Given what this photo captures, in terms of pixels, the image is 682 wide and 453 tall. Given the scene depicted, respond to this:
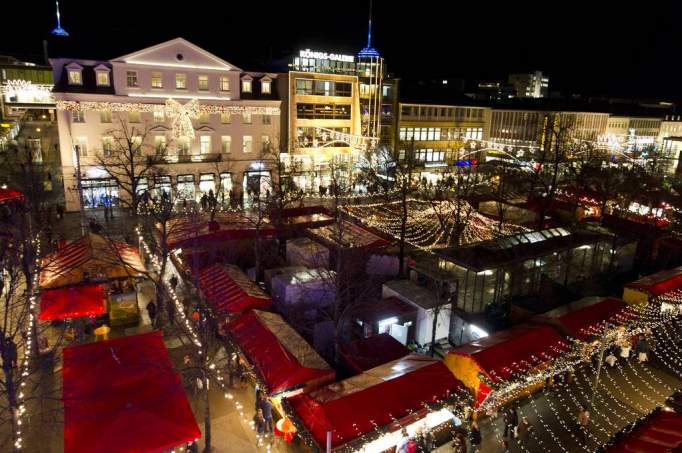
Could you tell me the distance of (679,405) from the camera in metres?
12.6

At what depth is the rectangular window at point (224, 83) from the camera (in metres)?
39.4

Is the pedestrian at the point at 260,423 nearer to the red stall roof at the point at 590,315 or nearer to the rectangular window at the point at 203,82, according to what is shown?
the red stall roof at the point at 590,315

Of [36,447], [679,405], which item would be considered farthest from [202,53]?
[679,405]

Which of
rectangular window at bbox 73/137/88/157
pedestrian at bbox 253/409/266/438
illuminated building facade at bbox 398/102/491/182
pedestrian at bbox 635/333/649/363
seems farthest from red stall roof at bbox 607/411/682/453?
illuminated building facade at bbox 398/102/491/182

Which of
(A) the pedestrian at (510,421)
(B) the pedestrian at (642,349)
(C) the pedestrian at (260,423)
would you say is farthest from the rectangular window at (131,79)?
(B) the pedestrian at (642,349)

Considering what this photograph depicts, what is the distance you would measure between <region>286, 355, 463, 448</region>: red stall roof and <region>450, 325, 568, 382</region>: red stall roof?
1082mm

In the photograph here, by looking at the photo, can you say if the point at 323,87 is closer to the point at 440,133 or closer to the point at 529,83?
the point at 440,133

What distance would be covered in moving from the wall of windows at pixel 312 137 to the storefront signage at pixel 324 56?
7.00 m

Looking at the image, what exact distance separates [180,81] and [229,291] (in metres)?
25.3

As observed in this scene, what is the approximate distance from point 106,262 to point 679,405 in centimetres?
2018

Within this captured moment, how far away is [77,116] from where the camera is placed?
34.5m

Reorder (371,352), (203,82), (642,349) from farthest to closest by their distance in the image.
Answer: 1. (203,82)
2. (642,349)
3. (371,352)

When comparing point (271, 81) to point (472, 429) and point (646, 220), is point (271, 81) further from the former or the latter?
point (472, 429)

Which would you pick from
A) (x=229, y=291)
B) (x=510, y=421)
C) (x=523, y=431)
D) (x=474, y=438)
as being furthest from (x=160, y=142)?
(x=523, y=431)
